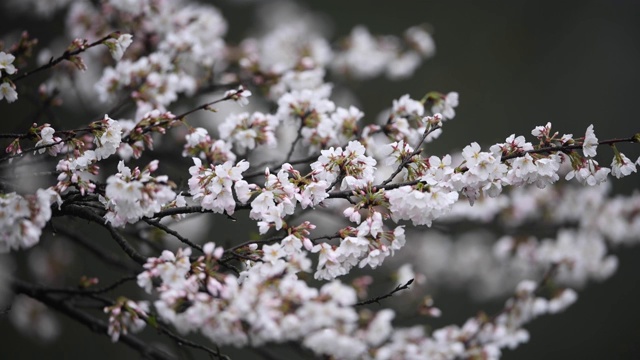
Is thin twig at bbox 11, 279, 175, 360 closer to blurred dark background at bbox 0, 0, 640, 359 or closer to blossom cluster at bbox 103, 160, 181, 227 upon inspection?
blossom cluster at bbox 103, 160, 181, 227

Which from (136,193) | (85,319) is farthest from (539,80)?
(136,193)

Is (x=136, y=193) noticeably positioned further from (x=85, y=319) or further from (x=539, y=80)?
(x=539, y=80)

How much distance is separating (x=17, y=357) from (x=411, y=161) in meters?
4.87

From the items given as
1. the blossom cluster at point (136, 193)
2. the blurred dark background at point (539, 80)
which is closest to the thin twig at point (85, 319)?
the blossom cluster at point (136, 193)

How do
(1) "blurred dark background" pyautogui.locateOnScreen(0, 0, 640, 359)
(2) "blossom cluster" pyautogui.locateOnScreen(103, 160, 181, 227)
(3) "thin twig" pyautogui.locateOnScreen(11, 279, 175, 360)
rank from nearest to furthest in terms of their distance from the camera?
1. (2) "blossom cluster" pyautogui.locateOnScreen(103, 160, 181, 227)
2. (3) "thin twig" pyautogui.locateOnScreen(11, 279, 175, 360)
3. (1) "blurred dark background" pyautogui.locateOnScreen(0, 0, 640, 359)

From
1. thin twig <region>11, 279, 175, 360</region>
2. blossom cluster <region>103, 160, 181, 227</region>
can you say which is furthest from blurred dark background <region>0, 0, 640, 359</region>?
blossom cluster <region>103, 160, 181, 227</region>

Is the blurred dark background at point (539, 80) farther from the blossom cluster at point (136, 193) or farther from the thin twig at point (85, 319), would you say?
the blossom cluster at point (136, 193)

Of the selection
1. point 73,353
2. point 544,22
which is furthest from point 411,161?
point 544,22

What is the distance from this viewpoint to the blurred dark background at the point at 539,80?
6688 millimetres

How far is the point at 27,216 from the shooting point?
1.77 metres

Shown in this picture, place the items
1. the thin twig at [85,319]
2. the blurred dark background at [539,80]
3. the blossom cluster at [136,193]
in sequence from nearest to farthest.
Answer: the blossom cluster at [136,193] < the thin twig at [85,319] < the blurred dark background at [539,80]

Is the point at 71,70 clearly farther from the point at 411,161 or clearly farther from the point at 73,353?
the point at 73,353

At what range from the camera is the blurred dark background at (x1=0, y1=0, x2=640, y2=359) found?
669 centimetres

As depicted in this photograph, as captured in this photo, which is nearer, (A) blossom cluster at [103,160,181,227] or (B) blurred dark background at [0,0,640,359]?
(A) blossom cluster at [103,160,181,227]
